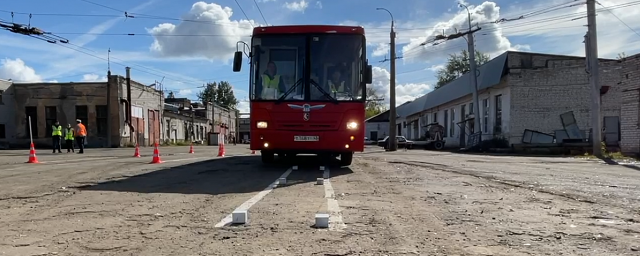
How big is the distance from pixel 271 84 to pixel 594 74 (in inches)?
605

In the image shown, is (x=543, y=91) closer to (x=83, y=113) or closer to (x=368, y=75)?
(x=368, y=75)

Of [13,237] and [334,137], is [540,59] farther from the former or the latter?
[13,237]

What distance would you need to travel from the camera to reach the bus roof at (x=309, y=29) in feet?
40.3

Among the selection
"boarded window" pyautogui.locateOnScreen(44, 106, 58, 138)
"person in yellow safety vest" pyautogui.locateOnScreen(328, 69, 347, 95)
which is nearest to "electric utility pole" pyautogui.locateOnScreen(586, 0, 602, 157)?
"person in yellow safety vest" pyautogui.locateOnScreen(328, 69, 347, 95)

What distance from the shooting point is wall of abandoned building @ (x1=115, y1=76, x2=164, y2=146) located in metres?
42.8

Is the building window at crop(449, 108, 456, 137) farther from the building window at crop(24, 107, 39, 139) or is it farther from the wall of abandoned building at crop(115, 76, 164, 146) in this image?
the building window at crop(24, 107, 39, 139)

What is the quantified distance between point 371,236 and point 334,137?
7.12 meters

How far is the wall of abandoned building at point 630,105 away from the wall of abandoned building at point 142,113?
3558 cm

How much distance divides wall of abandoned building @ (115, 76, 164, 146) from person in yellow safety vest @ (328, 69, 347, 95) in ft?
112

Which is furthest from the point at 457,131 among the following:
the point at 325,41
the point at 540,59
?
the point at 325,41

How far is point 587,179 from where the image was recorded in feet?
35.0

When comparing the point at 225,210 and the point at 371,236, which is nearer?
the point at 371,236

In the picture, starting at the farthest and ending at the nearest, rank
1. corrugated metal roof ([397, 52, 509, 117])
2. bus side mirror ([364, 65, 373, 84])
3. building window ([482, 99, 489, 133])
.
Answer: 1. building window ([482, 99, 489, 133])
2. corrugated metal roof ([397, 52, 509, 117])
3. bus side mirror ([364, 65, 373, 84])

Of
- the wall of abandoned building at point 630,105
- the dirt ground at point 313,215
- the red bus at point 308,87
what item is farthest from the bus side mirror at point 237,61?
the wall of abandoned building at point 630,105
